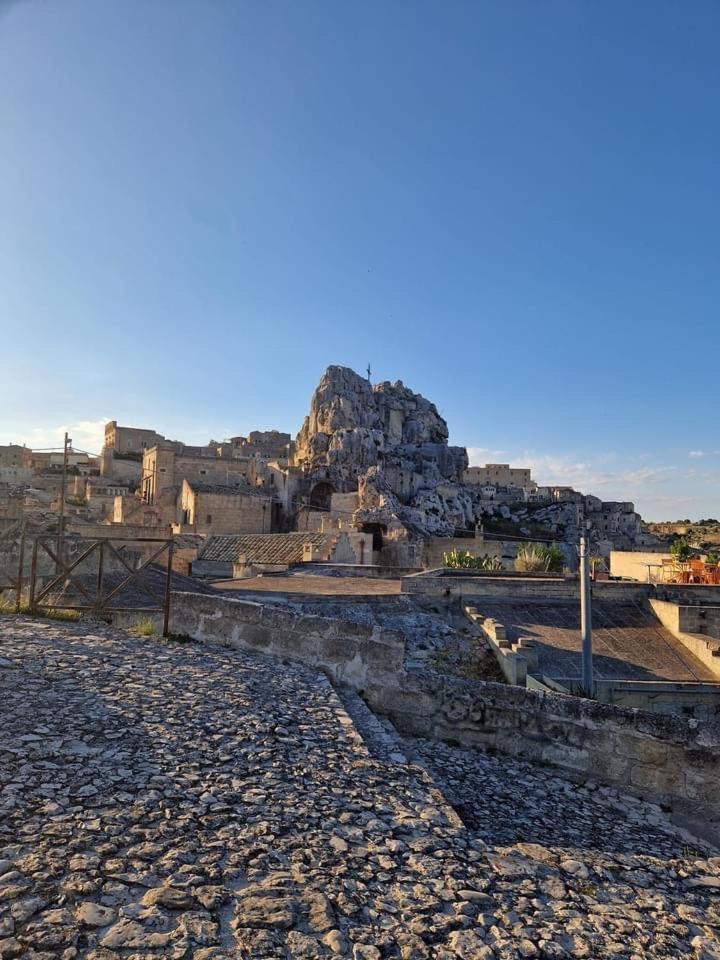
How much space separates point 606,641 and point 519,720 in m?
9.22

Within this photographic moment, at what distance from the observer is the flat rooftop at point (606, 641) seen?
13711 mm

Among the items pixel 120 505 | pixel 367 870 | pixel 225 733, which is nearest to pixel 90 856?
pixel 367 870

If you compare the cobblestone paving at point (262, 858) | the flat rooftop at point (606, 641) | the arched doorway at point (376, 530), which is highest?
the arched doorway at point (376, 530)

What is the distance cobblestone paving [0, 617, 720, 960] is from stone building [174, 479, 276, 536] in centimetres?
3597

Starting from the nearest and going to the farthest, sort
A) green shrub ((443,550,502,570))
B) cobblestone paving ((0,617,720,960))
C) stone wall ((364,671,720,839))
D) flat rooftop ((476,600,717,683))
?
cobblestone paving ((0,617,720,960)) → stone wall ((364,671,720,839)) → flat rooftop ((476,600,717,683)) → green shrub ((443,550,502,570))

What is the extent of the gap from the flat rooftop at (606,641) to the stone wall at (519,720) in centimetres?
580

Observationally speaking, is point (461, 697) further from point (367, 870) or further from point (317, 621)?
point (367, 870)

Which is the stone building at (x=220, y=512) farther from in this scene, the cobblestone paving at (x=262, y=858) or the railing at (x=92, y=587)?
the cobblestone paving at (x=262, y=858)

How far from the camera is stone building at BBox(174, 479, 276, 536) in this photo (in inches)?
1649

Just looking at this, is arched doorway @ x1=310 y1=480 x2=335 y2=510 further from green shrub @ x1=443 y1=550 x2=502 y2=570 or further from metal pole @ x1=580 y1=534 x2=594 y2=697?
metal pole @ x1=580 y1=534 x2=594 y2=697

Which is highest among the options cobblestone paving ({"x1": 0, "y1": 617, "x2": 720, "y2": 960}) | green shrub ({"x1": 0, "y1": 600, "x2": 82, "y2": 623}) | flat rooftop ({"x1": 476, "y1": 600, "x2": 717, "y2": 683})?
green shrub ({"x1": 0, "y1": 600, "x2": 82, "y2": 623})

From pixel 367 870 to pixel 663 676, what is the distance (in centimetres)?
1213

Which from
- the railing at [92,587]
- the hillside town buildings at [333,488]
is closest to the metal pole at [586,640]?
the railing at [92,587]

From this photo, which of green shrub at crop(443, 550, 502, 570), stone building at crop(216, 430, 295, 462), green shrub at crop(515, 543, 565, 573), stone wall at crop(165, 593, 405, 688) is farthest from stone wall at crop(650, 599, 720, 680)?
stone building at crop(216, 430, 295, 462)
